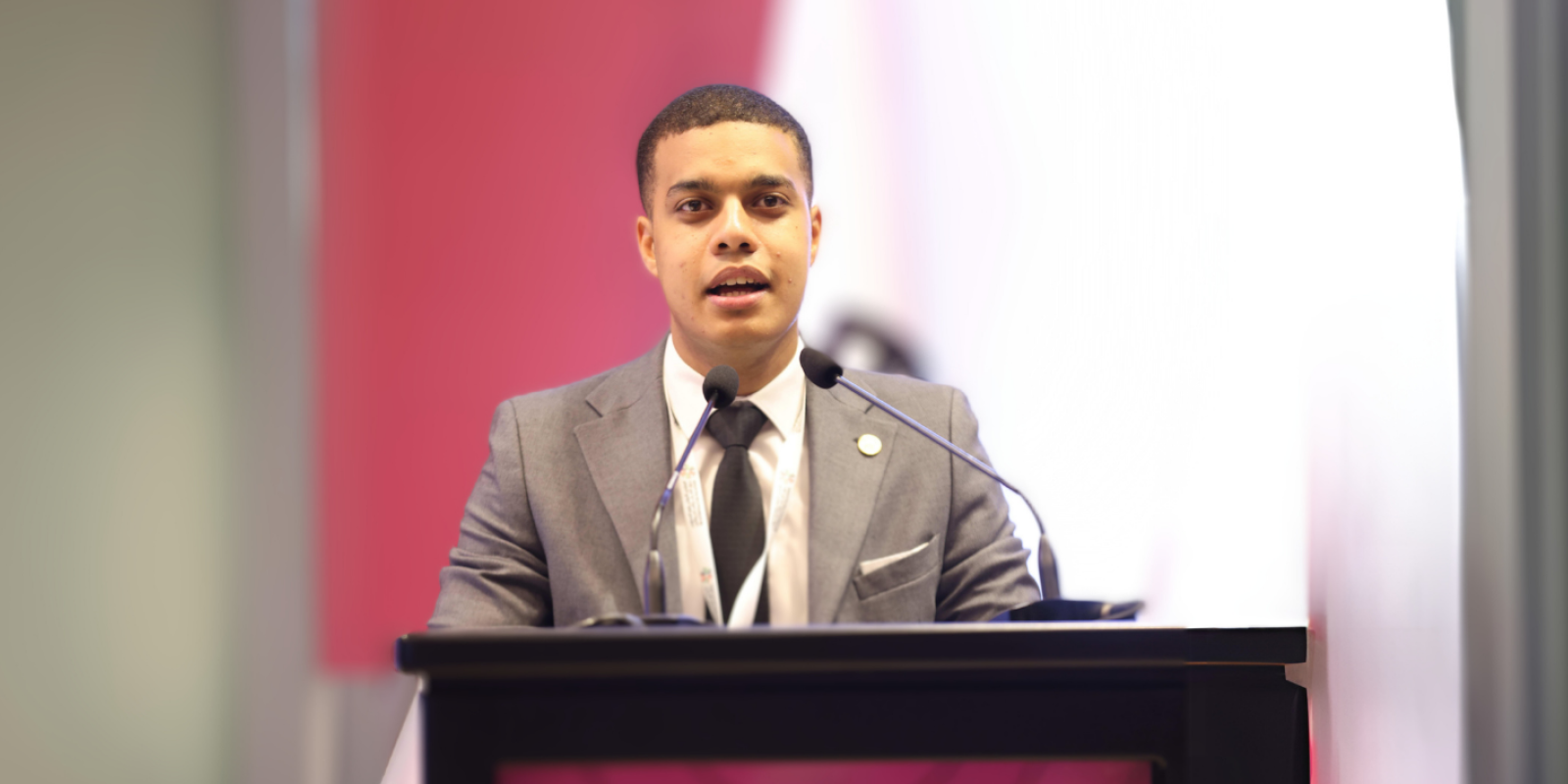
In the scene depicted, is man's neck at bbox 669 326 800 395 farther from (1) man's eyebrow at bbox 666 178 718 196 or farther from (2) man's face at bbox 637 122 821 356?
(1) man's eyebrow at bbox 666 178 718 196

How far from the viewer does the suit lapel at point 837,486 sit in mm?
1561

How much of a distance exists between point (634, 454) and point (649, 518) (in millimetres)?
113

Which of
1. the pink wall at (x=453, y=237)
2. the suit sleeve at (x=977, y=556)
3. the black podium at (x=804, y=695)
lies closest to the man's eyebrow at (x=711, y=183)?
the suit sleeve at (x=977, y=556)

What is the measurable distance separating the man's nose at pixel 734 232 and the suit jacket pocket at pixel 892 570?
0.53m

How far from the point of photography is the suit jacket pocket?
154 centimetres

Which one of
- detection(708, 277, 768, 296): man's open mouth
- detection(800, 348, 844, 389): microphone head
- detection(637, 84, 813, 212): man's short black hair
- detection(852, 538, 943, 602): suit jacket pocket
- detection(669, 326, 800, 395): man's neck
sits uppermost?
detection(637, 84, 813, 212): man's short black hair

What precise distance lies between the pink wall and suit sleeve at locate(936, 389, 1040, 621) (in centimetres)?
96

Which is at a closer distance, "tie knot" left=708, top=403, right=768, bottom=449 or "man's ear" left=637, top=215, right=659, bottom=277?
"tie knot" left=708, top=403, right=768, bottom=449

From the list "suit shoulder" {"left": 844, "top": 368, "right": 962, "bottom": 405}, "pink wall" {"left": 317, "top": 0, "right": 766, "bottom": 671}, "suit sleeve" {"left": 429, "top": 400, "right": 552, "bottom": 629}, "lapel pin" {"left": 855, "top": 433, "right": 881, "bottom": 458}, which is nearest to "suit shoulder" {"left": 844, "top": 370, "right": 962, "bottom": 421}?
"suit shoulder" {"left": 844, "top": 368, "right": 962, "bottom": 405}

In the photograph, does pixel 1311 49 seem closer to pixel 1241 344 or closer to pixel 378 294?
pixel 1241 344

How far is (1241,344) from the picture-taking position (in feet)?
6.89

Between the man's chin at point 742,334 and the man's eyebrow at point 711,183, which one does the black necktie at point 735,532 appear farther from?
the man's eyebrow at point 711,183

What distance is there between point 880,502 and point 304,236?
1.63 meters

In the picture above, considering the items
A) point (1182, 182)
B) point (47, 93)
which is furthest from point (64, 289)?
point (1182, 182)
